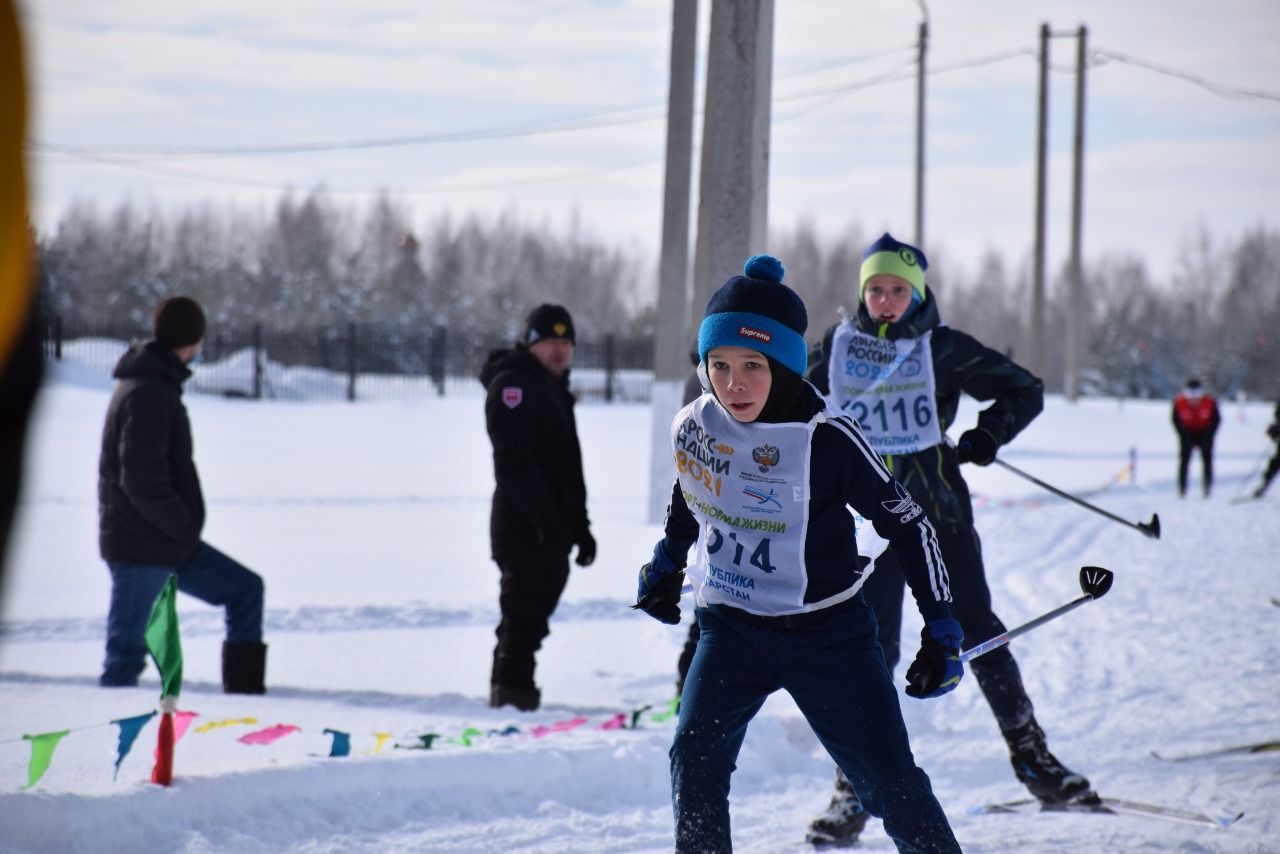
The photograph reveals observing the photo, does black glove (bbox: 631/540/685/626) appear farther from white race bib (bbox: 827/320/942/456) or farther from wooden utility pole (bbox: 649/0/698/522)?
wooden utility pole (bbox: 649/0/698/522)

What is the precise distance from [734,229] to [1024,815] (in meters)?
3.80

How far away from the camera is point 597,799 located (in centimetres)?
446

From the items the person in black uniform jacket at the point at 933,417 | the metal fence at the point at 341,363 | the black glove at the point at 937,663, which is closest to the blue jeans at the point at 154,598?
the person in black uniform jacket at the point at 933,417

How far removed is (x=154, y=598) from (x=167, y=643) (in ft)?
4.93

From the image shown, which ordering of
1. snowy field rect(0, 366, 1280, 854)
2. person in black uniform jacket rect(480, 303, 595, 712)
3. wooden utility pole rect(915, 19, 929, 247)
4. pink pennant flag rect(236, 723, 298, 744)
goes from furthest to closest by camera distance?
wooden utility pole rect(915, 19, 929, 247)
person in black uniform jacket rect(480, 303, 595, 712)
pink pennant flag rect(236, 723, 298, 744)
snowy field rect(0, 366, 1280, 854)

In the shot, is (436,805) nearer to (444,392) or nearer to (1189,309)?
(444,392)

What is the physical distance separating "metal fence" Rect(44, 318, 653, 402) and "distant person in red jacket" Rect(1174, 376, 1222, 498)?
13344mm

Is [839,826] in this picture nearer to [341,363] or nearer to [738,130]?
[738,130]

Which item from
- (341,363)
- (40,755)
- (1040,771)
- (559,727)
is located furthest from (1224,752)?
(341,363)

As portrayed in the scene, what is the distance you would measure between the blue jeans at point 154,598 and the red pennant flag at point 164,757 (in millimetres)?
1728

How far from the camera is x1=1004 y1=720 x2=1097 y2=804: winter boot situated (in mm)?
4340

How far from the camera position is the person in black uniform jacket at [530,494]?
5.61 m

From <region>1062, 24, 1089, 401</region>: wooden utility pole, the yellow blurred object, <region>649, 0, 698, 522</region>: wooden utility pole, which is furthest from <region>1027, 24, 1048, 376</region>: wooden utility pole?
the yellow blurred object

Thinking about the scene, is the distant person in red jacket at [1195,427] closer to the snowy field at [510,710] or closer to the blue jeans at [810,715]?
the snowy field at [510,710]
